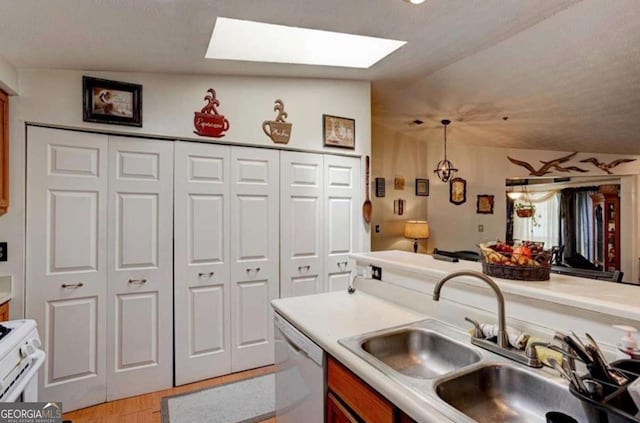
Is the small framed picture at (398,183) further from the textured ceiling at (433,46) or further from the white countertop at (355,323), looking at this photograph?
the white countertop at (355,323)

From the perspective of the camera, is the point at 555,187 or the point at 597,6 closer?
the point at 597,6

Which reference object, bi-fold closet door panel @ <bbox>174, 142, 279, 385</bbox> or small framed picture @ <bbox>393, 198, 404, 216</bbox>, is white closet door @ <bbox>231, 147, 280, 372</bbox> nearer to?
bi-fold closet door panel @ <bbox>174, 142, 279, 385</bbox>

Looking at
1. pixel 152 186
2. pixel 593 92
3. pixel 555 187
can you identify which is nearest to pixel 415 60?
pixel 593 92

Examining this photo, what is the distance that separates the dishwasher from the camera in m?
1.45

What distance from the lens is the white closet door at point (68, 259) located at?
224 cm

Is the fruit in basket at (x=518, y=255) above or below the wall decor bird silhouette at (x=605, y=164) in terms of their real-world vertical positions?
below

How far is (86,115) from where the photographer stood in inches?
92.6

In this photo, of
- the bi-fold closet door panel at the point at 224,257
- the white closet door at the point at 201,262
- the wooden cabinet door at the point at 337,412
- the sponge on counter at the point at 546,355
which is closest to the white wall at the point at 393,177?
the bi-fold closet door panel at the point at 224,257

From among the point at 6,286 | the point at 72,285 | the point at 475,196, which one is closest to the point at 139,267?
the point at 72,285

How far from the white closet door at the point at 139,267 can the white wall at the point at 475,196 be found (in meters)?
4.23

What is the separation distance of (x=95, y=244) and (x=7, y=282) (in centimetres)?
51

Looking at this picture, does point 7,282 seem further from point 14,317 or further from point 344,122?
point 344,122

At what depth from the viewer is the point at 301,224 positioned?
3.19 metres

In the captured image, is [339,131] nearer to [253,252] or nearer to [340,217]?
[340,217]
